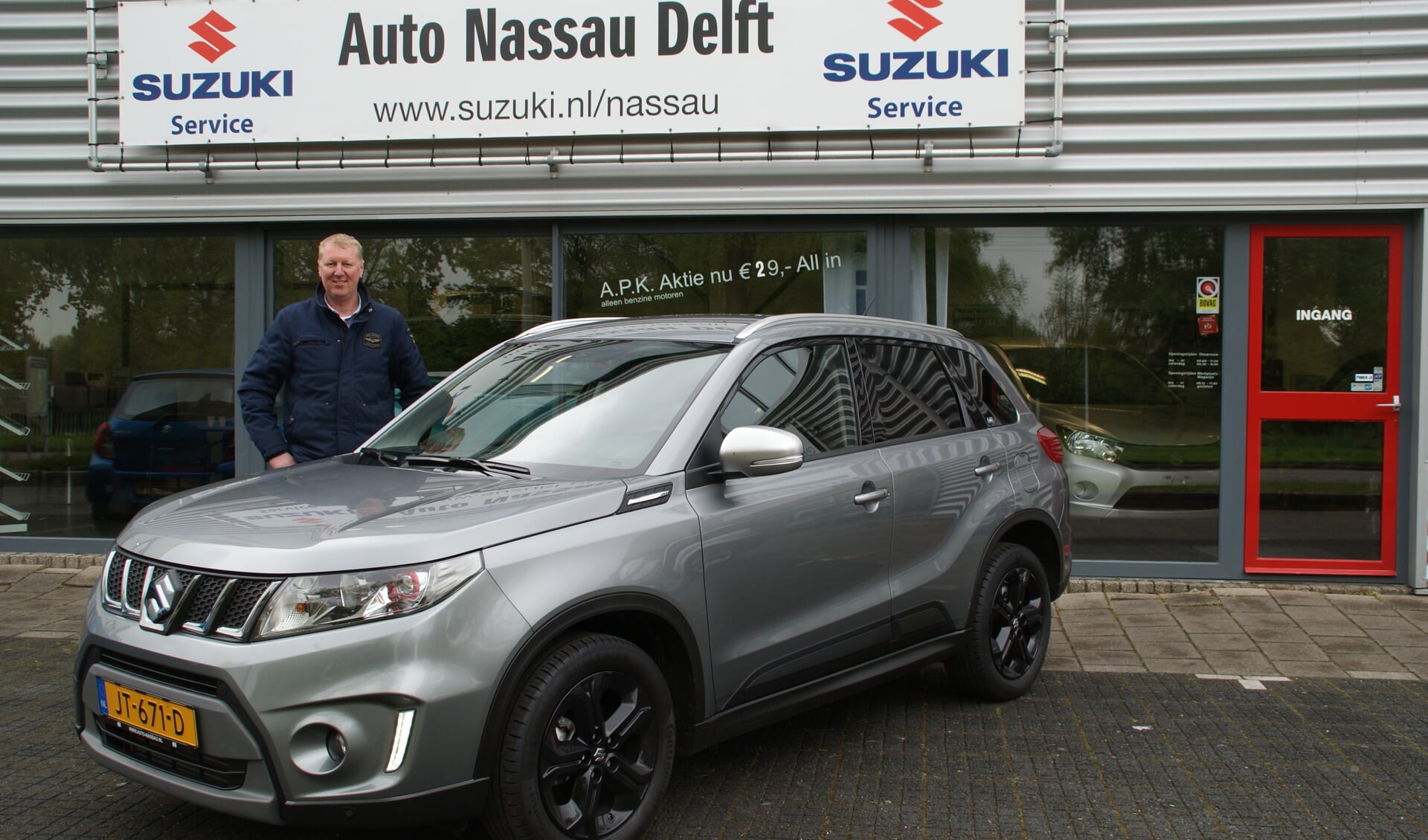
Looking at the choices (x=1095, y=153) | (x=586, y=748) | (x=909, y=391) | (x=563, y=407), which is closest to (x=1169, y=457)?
(x=1095, y=153)

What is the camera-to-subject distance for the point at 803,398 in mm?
4371

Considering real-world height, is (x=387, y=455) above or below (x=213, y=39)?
below

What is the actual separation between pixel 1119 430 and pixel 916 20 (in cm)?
301

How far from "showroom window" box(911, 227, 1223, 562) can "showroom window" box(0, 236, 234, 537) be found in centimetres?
506

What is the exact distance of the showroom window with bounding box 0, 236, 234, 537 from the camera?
8.48 m

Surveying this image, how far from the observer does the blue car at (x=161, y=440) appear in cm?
846

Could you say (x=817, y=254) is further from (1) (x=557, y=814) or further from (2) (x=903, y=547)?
(1) (x=557, y=814)

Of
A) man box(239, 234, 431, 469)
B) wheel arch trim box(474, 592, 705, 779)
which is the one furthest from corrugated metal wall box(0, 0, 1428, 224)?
wheel arch trim box(474, 592, 705, 779)

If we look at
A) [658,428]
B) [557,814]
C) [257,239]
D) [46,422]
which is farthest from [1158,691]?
→ [46,422]

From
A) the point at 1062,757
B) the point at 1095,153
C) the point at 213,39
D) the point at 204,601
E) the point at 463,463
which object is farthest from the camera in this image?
the point at 213,39

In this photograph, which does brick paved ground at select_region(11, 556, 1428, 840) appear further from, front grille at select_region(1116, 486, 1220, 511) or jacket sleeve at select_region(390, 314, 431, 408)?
jacket sleeve at select_region(390, 314, 431, 408)

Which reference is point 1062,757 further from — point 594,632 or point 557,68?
point 557,68

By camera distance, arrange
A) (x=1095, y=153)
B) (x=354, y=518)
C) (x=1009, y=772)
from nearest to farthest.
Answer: (x=354, y=518)
(x=1009, y=772)
(x=1095, y=153)

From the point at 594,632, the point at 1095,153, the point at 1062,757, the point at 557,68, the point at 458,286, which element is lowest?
the point at 1062,757
